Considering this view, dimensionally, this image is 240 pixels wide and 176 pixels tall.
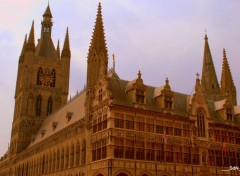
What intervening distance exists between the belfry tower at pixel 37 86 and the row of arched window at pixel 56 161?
9.28 m

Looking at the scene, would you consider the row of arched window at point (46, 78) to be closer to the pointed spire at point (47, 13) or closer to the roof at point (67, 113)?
the roof at point (67, 113)

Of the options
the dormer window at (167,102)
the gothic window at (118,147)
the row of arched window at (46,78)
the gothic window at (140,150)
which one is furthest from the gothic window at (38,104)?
the gothic window at (118,147)

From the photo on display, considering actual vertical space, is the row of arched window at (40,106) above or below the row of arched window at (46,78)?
below

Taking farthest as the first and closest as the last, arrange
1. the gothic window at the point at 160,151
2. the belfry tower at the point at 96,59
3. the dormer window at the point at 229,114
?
the dormer window at the point at 229,114 < the belfry tower at the point at 96,59 < the gothic window at the point at 160,151

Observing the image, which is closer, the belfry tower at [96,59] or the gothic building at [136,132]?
the gothic building at [136,132]

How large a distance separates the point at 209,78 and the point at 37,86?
39704 millimetres

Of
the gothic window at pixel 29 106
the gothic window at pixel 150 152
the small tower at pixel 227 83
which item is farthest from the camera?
the gothic window at pixel 29 106

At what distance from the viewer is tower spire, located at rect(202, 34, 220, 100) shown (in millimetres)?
81375

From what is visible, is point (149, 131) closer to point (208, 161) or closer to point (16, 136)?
point (208, 161)

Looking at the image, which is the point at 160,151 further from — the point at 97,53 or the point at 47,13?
the point at 47,13

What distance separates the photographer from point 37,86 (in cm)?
8675

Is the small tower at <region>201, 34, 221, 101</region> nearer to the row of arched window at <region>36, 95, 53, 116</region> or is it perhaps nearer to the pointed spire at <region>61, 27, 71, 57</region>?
the pointed spire at <region>61, 27, 71, 57</region>

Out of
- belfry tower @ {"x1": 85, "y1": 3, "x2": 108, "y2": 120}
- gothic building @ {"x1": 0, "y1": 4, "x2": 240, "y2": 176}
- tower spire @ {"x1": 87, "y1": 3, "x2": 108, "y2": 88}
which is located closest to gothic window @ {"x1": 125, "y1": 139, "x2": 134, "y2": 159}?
gothic building @ {"x1": 0, "y1": 4, "x2": 240, "y2": 176}

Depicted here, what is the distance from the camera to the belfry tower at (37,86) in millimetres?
83188
